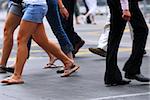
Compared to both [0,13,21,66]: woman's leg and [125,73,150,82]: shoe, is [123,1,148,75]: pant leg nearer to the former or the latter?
[125,73,150,82]: shoe

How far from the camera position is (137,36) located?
7.65m

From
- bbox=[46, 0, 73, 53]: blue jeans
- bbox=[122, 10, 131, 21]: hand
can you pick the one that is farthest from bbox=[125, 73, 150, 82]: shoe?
bbox=[46, 0, 73, 53]: blue jeans

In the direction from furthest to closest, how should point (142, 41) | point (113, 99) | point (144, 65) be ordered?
point (144, 65), point (142, 41), point (113, 99)

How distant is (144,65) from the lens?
945cm

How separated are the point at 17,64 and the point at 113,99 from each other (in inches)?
65.1

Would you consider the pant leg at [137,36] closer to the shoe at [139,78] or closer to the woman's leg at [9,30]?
the shoe at [139,78]

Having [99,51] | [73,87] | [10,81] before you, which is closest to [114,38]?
[73,87]

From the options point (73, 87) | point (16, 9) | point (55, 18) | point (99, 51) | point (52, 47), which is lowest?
point (99, 51)

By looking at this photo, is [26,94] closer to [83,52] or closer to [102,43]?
[102,43]

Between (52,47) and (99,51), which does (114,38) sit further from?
(99,51)

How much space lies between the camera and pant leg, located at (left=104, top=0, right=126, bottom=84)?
7.50 m

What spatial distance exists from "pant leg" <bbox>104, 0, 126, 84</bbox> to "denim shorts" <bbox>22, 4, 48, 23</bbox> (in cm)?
90

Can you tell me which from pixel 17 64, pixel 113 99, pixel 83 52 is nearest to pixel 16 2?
pixel 17 64

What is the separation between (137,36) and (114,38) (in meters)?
0.30
